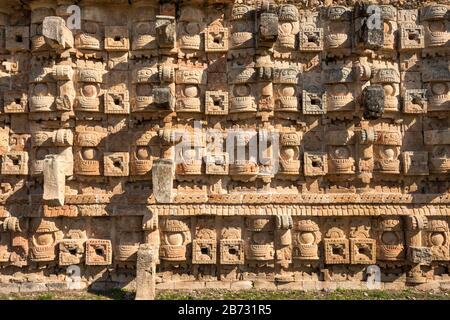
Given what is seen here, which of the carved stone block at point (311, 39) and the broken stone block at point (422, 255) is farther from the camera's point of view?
the carved stone block at point (311, 39)

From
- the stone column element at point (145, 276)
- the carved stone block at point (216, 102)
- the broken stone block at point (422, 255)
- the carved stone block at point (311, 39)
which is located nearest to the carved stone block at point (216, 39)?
the carved stone block at point (216, 102)

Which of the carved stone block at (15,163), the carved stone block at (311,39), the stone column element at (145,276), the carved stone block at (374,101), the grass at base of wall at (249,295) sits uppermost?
the carved stone block at (311,39)

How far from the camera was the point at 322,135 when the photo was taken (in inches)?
422

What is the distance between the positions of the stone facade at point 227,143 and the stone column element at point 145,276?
0.69 m

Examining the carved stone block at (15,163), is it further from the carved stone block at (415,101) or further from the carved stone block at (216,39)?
the carved stone block at (415,101)

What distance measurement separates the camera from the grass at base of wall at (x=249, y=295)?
9.83m

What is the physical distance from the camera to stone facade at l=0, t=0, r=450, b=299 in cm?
1035

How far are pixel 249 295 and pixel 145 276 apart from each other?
8.88 feet

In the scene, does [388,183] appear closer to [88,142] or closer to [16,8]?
[88,142]

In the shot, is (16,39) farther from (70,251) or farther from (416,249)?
(416,249)

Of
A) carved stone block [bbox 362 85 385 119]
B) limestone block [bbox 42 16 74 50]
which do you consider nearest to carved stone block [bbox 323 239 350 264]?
carved stone block [bbox 362 85 385 119]

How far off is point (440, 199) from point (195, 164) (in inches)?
265

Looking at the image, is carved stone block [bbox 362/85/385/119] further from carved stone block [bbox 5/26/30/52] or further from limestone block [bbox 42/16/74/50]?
carved stone block [bbox 5/26/30/52]

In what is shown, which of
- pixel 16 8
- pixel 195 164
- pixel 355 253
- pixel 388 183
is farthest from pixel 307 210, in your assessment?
pixel 16 8
